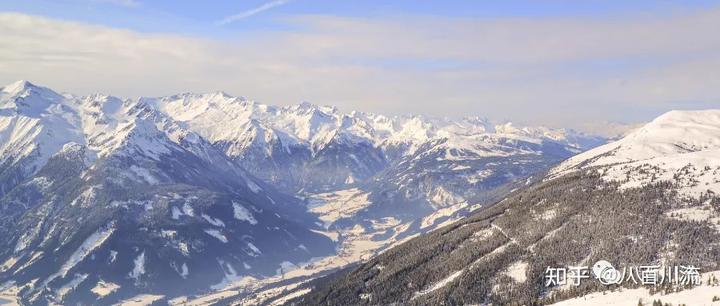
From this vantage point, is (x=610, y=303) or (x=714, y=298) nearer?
(x=714, y=298)

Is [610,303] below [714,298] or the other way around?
below

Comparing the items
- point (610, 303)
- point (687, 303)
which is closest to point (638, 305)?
point (687, 303)

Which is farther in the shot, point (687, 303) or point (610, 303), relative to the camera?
point (610, 303)

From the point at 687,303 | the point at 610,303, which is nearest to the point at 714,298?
the point at 687,303

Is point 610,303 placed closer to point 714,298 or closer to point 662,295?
point 662,295

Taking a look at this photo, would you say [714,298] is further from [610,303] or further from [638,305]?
[610,303]

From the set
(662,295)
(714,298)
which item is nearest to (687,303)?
(714,298)

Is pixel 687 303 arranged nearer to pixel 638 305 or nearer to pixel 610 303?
pixel 638 305
